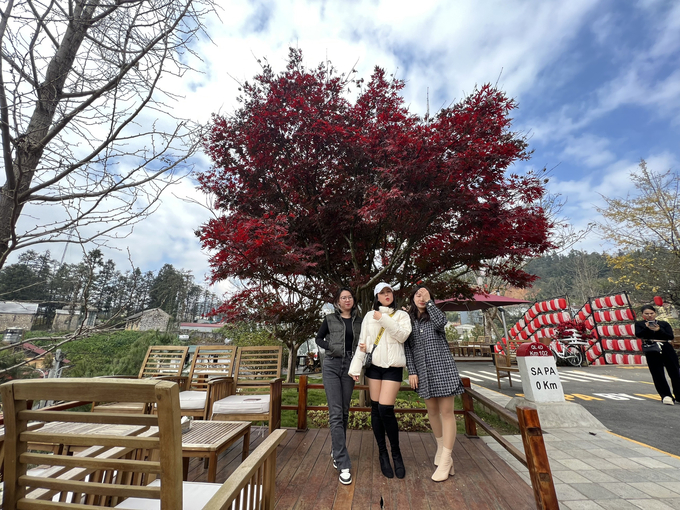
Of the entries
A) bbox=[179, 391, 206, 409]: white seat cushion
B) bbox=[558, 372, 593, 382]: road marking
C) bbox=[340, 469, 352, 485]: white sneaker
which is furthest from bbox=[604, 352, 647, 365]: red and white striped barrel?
bbox=[179, 391, 206, 409]: white seat cushion

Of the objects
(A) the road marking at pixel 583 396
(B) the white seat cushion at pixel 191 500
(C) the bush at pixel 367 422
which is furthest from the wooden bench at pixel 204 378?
(A) the road marking at pixel 583 396

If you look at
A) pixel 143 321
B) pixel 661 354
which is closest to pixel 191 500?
pixel 661 354

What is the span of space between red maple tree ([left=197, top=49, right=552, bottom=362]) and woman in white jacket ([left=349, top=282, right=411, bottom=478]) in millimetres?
1079

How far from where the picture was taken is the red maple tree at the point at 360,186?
10.3ft

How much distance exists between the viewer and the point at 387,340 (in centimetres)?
244

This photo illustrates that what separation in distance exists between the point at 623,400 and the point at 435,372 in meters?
5.44

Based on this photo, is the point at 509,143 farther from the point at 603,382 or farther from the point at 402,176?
the point at 603,382

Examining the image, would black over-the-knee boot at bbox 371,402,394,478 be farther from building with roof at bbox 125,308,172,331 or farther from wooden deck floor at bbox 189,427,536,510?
building with roof at bbox 125,308,172,331

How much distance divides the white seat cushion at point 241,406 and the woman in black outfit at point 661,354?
19.8ft

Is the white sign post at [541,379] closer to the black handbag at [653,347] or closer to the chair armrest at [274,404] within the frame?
the black handbag at [653,347]

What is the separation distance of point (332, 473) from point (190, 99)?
282cm

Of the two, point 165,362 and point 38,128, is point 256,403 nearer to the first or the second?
point 165,362

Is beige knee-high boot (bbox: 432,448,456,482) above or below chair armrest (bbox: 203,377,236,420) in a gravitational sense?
below

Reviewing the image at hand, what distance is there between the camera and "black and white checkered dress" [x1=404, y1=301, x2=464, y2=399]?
2.32 m
